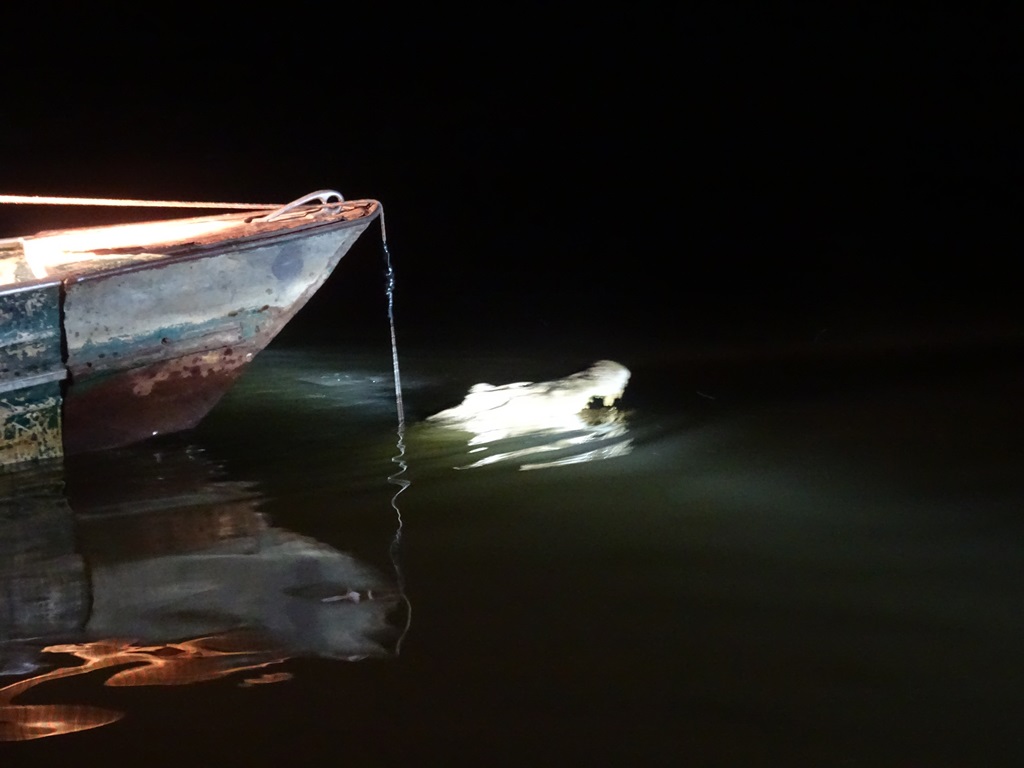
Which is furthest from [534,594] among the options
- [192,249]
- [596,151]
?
[596,151]

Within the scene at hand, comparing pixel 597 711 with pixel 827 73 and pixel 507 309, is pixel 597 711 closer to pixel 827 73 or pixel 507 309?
pixel 507 309

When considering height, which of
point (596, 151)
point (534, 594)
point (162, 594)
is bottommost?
point (534, 594)

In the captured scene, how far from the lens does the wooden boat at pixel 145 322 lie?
208 inches

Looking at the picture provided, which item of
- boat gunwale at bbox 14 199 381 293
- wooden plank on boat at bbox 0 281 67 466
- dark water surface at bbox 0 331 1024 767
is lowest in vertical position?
dark water surface at bbox 0 331 1024 767

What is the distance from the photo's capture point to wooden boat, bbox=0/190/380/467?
529cm

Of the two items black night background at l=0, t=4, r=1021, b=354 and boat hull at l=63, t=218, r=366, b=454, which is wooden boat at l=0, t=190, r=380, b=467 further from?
black night background at l=0, t=4, r=1021, b=354

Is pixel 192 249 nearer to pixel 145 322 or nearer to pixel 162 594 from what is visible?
pixel 145 322

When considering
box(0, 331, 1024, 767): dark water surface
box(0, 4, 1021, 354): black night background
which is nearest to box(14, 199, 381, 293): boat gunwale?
box(0, 331, 1024, 767): dark water surface

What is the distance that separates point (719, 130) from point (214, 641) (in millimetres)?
18492

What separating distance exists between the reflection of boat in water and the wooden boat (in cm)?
57

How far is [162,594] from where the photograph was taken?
12.3 ft

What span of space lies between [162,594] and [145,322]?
2158 millimetres

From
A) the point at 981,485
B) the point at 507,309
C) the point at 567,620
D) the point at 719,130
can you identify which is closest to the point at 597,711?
the point at 567,620

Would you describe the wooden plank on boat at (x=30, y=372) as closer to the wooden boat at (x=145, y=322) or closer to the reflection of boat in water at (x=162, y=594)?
the wooden boat at (x=145, y=322)
